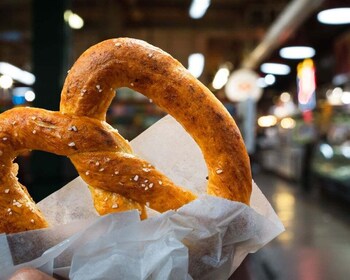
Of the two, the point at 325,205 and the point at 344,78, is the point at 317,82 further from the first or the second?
the point at 325,205

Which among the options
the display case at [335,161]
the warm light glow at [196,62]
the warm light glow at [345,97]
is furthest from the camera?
the warm light glow at [196,62]

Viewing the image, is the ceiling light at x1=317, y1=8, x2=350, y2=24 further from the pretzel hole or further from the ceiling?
the pretzel hole

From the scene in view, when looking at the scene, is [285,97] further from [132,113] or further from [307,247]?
[307,247]

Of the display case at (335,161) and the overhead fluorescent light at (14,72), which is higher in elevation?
the overhead fluorescent light at (14,72)

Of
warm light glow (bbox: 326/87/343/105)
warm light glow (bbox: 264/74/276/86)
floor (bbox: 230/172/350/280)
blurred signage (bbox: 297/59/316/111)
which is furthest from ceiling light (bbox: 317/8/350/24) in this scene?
warm light glow (bbox: 264/74/276/86)

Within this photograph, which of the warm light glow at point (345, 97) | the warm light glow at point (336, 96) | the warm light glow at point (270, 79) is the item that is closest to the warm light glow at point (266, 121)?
the warm light glow at point (270, 79)

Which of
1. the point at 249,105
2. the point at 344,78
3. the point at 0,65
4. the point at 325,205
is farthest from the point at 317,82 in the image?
the point at 0,65

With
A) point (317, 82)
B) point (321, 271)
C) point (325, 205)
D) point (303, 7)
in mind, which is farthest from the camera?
point (317, 82)

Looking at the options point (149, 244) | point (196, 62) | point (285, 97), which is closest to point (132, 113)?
point (196, 62)

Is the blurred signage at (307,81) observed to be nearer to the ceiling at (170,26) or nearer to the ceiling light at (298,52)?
the ceiling light at (298,52)
